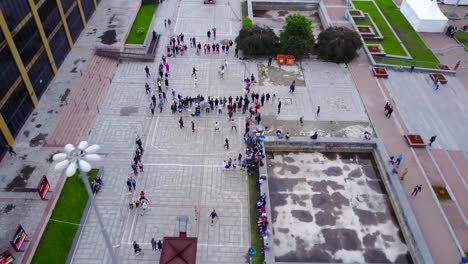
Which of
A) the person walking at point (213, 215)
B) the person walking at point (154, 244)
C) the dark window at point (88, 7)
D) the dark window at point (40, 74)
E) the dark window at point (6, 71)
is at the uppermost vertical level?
the dark window at point (88, 7)

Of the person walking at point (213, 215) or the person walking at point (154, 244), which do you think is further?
the person walking at point (213, 215)

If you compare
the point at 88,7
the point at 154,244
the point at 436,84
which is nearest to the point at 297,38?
the point at 436,84

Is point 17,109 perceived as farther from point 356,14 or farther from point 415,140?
point 356,14

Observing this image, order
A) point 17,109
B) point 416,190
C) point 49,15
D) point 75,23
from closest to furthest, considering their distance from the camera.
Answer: point 416,190 → point 17,109 → point 49,15 → point 75,23

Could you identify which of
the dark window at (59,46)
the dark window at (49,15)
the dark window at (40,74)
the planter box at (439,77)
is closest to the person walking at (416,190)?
the planter box at (439,77)

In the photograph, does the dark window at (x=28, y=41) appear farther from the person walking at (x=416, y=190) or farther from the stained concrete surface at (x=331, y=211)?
the person walking at (x=416, y=190)

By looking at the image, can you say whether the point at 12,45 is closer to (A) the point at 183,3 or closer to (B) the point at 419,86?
(A) the point at 183,3
